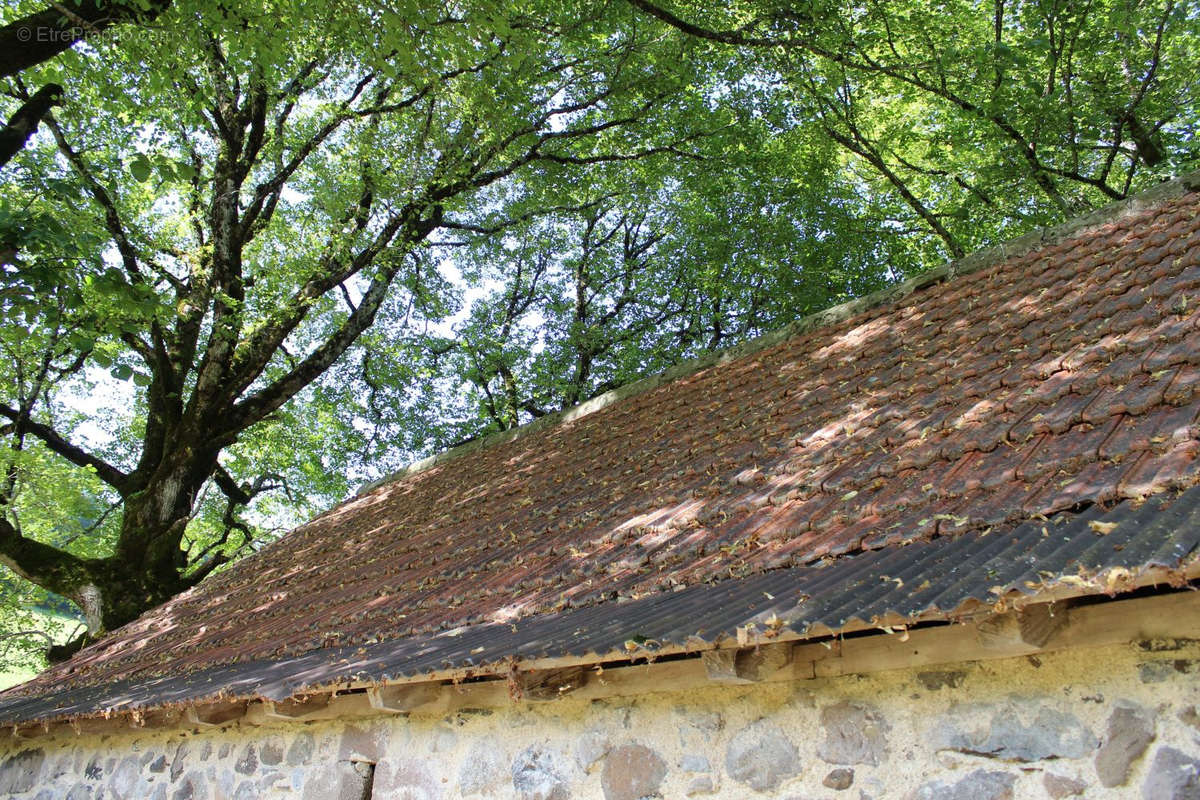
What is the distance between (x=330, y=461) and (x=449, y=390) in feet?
9.14

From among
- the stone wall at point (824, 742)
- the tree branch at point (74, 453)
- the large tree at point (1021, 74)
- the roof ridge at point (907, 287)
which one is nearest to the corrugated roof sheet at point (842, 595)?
the stone wall at point (824, 742)

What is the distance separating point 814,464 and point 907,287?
262 centimetres

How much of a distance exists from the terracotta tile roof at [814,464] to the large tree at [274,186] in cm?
317

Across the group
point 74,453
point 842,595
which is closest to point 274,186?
point 74,453

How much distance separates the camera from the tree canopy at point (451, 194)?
7258mm

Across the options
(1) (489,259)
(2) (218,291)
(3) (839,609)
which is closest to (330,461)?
(1) (489,259)

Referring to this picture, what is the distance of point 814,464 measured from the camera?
3.95m

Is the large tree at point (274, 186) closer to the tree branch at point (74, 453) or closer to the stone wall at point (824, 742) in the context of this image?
the tree branch at point (74, 453)

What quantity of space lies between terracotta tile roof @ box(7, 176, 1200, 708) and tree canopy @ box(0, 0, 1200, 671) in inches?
95.2

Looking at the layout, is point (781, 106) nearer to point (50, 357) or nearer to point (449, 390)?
point (449, 390)

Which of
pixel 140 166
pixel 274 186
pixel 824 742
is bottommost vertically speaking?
pixel 824 742

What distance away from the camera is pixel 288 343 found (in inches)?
654

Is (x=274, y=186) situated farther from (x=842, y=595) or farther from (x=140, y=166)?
(x=842, y=595)

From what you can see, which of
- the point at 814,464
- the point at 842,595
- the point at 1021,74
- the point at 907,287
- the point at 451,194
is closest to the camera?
the point at 842,595
